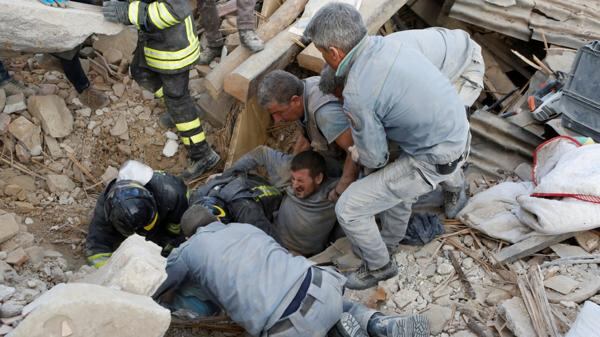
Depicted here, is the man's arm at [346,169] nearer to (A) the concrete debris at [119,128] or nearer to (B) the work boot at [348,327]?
(B) the work boot at [348,327]

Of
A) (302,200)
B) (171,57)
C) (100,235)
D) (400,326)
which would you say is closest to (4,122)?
(100,235)

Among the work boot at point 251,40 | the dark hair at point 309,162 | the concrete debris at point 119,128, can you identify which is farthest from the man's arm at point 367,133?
the concrete debris at point 119,128

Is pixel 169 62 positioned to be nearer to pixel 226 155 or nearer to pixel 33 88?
pixel 226 155

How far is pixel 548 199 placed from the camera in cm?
397

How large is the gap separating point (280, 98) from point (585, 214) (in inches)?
87.5

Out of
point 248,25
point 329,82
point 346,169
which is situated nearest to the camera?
point 329,82

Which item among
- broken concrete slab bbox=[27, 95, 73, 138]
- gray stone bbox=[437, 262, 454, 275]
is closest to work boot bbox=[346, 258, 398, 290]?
gray stone bbox=[437, 262, 454, 275]

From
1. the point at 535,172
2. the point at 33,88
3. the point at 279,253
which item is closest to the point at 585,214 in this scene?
the point at 535,172

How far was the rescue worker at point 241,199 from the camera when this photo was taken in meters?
4.54

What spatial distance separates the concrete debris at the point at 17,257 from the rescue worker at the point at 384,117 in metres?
2.21

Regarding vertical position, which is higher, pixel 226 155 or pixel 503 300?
pixel 503 300

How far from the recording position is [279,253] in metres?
3.33

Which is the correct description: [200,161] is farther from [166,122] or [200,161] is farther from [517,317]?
[517,317]

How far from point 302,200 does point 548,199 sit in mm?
1827
